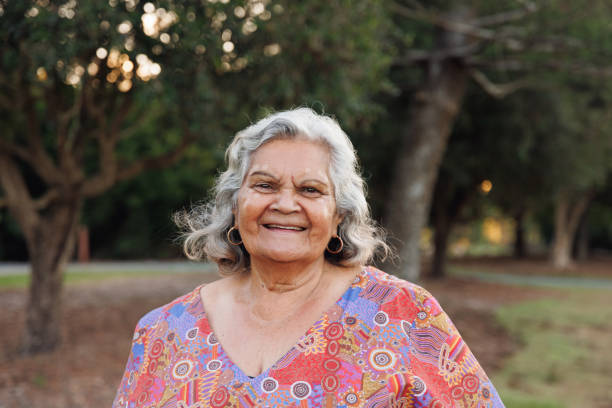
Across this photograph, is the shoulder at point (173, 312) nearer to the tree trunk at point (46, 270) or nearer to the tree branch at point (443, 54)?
the tree trunk at point (46, 270)

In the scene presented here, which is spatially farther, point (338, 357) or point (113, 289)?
point (113, 289)

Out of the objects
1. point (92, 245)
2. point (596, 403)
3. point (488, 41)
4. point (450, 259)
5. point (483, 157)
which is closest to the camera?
point (596, 403)

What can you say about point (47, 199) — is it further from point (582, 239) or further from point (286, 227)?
point (582, 239)

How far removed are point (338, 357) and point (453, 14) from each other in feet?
30.6

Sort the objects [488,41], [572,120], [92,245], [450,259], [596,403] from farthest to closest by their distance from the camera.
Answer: [450,259], [92,245], [572,120], [488,41], [596,403]

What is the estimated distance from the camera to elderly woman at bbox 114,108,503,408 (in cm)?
186

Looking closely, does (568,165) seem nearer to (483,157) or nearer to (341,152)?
(483,157)

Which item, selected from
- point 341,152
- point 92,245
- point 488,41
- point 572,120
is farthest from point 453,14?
point 92,245

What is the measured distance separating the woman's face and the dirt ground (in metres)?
4.71

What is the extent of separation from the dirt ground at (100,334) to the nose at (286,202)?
4812 millimetres

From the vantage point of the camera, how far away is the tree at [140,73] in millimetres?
4801

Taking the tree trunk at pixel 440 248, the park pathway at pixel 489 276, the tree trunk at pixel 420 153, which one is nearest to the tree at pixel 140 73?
the tree trunk at pixel 420 153

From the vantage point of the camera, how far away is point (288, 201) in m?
2.10

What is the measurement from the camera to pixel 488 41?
9.03m
